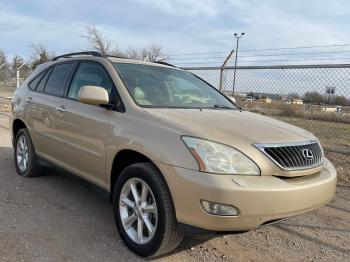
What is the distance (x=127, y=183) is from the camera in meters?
3.64

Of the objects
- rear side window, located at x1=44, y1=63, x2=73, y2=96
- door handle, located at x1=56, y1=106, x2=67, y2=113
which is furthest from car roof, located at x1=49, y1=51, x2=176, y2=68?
door handle, located at x1=56, y1=106, x2=67, y2=113

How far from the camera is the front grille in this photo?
3.25 meters

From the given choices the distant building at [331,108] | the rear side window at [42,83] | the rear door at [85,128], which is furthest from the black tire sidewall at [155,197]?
the distant building at [331,108]

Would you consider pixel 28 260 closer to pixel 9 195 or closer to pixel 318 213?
pixel 9 195

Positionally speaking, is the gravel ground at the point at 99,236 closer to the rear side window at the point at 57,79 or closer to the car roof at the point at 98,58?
the rear side window at the point at 57,79

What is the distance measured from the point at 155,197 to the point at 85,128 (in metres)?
1.32

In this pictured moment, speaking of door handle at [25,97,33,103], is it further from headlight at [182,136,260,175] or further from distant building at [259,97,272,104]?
distant building at [259,97,272,104]

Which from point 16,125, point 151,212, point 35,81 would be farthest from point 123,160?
point 16,125

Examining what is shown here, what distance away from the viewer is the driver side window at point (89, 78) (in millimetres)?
4305

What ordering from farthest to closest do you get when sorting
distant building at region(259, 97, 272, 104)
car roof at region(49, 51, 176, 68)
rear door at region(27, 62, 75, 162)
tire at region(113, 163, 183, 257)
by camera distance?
distant building at region(259, 97, 272, 104) → rear door at region(27, 62, 75, 162) → car roof at region(49, 51, 176, 68) → tire at region(113, 163, 183, 257)

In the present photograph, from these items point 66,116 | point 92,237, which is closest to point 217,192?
point 92,237

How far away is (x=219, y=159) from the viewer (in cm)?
308

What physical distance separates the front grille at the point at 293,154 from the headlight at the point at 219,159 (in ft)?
0.66

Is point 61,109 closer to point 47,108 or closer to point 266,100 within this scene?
point 47,108
